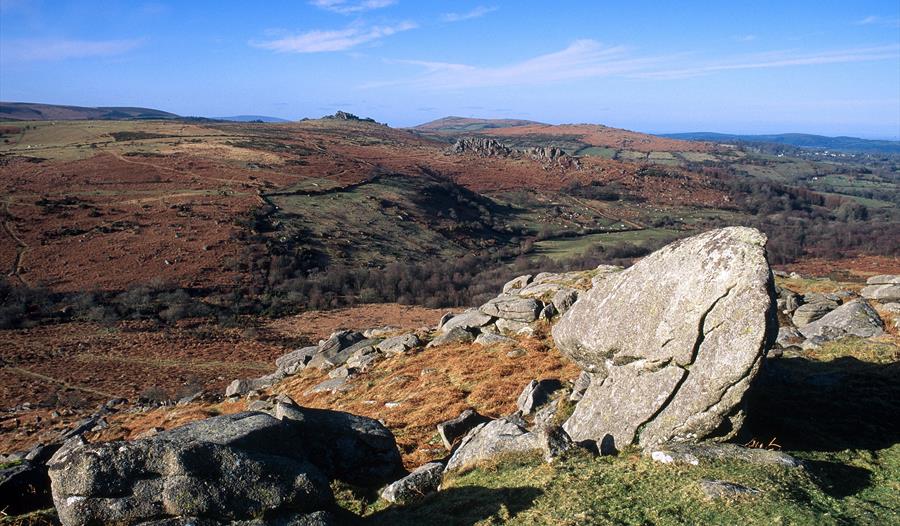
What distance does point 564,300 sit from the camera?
2373 centimetres

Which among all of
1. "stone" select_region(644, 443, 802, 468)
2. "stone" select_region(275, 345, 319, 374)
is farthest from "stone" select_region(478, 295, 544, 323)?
"stone" select_region(644, 443, 802, 468)

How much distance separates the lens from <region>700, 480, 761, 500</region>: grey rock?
8.41m

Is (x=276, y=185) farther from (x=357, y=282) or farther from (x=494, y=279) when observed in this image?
(x=494, y=279)

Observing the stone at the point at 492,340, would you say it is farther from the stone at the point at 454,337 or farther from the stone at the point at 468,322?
the stone at the point at 468,322

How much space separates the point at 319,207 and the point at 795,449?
7430cm

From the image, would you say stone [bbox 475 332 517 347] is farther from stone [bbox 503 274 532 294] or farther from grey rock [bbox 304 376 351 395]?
stone [bbox 503 274 532 294]

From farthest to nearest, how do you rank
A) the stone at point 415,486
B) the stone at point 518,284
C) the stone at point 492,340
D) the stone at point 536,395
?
the stone at point 518,284 < the stone at point 492,340 < the stone at point 536,395 < the stone at point 415,486

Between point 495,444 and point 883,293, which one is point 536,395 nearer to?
point 495,444

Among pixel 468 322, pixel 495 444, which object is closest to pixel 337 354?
pixel 468 322

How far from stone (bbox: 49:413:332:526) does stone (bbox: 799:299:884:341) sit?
18.0 meters

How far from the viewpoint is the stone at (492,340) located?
22.9 metres

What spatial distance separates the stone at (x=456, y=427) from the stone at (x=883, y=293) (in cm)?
1851

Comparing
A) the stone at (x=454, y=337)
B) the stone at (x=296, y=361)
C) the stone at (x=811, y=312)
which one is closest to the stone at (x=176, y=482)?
the stone at (x=454, y=337)

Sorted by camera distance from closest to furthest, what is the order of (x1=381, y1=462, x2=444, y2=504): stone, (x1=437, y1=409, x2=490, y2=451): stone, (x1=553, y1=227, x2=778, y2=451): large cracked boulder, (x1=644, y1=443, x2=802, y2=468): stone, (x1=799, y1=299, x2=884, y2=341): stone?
(x1=644, y1=443, x2=802, y2=468): stone → (x1=381, y1=462, x2=444, y2=504): stone → (x1=553, y1=227, x2=778, y2=451): large cracked boulder → (x1=437, y1=409, x2=490, y2=451): stone → (x1=799, y1=299, x2=884, y2=341): stone
